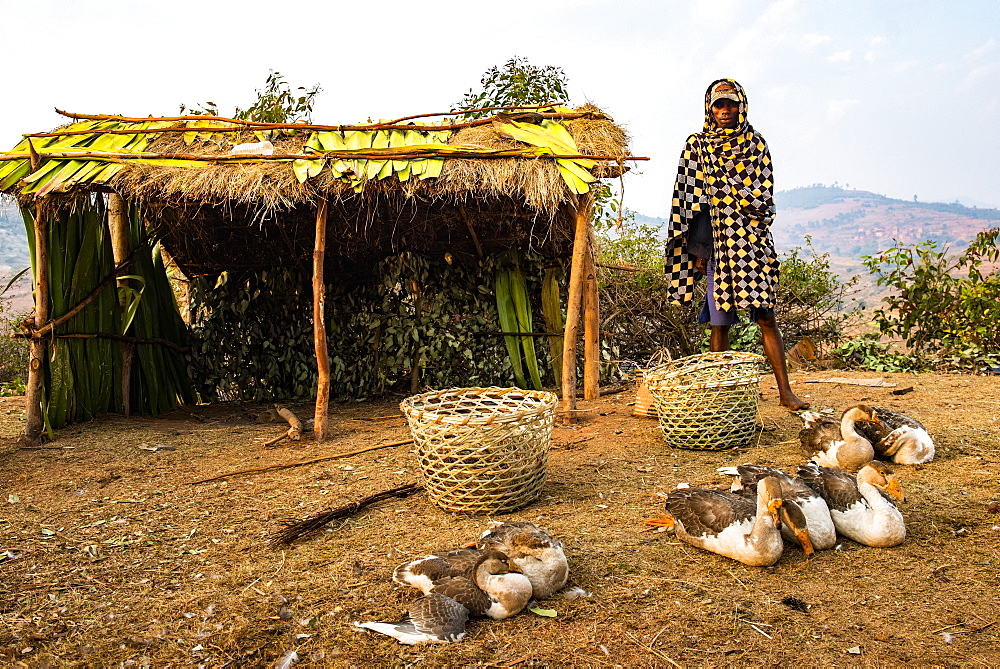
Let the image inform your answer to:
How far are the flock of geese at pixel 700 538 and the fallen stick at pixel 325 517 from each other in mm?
850

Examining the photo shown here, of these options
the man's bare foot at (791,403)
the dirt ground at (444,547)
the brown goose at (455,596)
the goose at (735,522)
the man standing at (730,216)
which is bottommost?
the dirt ground at (444,547)

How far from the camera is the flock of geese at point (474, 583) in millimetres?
2131

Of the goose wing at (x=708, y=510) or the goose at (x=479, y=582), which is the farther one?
the goose wing at (x=708, y=510)

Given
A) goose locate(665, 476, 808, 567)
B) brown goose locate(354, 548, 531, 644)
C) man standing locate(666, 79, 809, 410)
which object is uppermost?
man standing locate(666, 79, 809, 410)

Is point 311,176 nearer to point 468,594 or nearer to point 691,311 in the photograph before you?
point 468,594

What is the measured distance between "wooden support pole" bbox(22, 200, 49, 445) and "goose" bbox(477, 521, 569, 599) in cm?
427

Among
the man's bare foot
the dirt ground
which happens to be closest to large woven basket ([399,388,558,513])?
the dirt ground

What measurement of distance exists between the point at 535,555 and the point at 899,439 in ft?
7.94

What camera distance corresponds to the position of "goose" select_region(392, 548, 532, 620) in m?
2.23

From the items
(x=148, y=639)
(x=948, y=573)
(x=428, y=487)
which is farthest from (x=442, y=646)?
(x=948, y=573)

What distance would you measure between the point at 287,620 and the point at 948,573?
94.4 inches

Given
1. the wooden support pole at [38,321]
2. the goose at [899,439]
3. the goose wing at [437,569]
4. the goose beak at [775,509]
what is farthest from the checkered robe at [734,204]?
the wooden support pole at [38,321]

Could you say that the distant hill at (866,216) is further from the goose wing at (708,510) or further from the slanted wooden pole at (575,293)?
the goose wing at (708,510)

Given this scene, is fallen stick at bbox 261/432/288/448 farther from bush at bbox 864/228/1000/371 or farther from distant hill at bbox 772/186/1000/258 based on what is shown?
distant hill at bbox 772/186/1000/258
